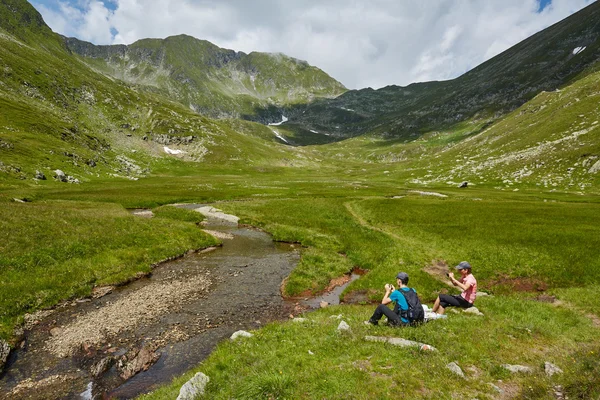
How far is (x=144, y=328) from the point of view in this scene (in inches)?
797

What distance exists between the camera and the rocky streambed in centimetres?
1515

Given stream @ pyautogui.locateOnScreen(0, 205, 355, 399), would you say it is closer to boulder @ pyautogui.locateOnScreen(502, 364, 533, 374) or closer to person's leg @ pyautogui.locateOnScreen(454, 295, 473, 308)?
person's leg @ pyautogui.locateOnScreen(454, 295, 473, 308)

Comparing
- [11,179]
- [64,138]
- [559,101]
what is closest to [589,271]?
[11,179]

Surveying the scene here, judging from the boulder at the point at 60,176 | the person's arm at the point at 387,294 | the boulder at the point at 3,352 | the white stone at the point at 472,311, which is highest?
the boulder at the point at 60,176

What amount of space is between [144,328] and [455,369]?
18386mm

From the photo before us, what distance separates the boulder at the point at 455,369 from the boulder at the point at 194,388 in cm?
930

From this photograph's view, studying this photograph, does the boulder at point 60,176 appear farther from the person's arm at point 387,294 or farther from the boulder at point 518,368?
the boulder at point 518,368

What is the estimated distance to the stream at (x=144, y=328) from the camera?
15141 mm

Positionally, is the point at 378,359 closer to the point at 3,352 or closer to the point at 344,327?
the point at 344,327

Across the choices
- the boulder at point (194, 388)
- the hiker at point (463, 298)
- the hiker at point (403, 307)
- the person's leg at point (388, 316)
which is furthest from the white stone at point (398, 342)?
the boulder at point (194, 388)

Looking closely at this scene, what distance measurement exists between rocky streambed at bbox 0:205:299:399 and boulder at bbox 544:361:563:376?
611 inches

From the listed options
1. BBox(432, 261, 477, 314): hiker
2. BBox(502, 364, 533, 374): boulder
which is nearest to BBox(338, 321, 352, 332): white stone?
BBox(432, 261, 477, 314): hiker

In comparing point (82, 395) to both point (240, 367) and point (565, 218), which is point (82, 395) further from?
point (565, 218)

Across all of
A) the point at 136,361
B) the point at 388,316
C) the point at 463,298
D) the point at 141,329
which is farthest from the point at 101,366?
the point at 463,298
